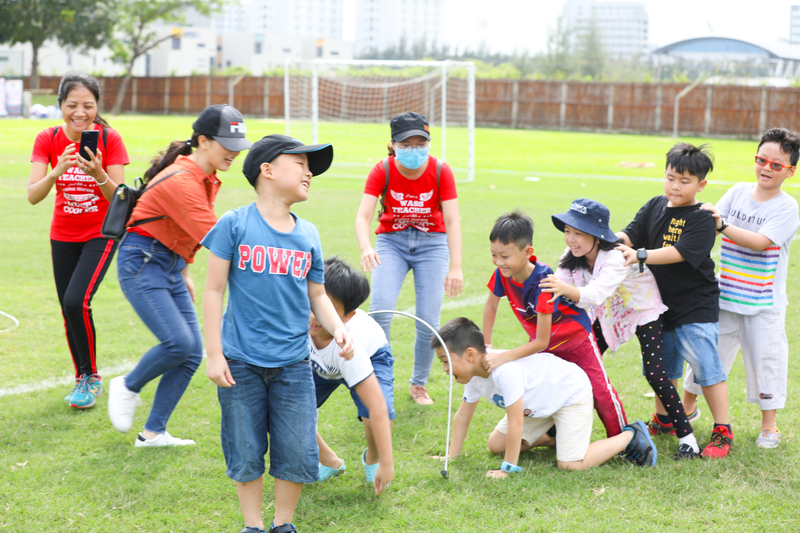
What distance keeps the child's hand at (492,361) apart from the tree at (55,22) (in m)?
50.3

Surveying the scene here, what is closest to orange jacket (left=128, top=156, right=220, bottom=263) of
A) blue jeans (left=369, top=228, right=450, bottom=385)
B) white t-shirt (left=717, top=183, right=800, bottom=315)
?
blue jeans (left=369, top=228, right=450, bottom=385)

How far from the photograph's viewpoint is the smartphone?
167 inches

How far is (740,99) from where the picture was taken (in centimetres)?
3553

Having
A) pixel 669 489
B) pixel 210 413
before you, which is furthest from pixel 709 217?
pixel 210 413

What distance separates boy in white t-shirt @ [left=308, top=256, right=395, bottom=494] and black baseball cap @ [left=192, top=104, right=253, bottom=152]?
2.65ft

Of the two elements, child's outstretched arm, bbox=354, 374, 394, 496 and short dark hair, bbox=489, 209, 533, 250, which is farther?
short dark hair, bbox=489, 209, 533, 250

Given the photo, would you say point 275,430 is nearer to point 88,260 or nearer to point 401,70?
point 88,260

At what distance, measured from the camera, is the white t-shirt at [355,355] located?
10.6ft

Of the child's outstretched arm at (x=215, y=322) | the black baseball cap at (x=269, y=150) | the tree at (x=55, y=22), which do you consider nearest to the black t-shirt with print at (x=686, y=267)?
the black baseball cap at (x=269, y=150)

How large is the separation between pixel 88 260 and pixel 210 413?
1243mm

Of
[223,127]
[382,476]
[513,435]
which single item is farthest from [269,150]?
[513,435]

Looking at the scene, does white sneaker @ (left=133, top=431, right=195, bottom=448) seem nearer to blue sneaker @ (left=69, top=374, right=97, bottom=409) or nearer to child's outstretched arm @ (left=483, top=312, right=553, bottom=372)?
blue sneaker @ (left=69, top=374, right=97, bottom=409)

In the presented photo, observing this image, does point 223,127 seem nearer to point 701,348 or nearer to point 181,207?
point 181,207

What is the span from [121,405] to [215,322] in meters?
1.40
